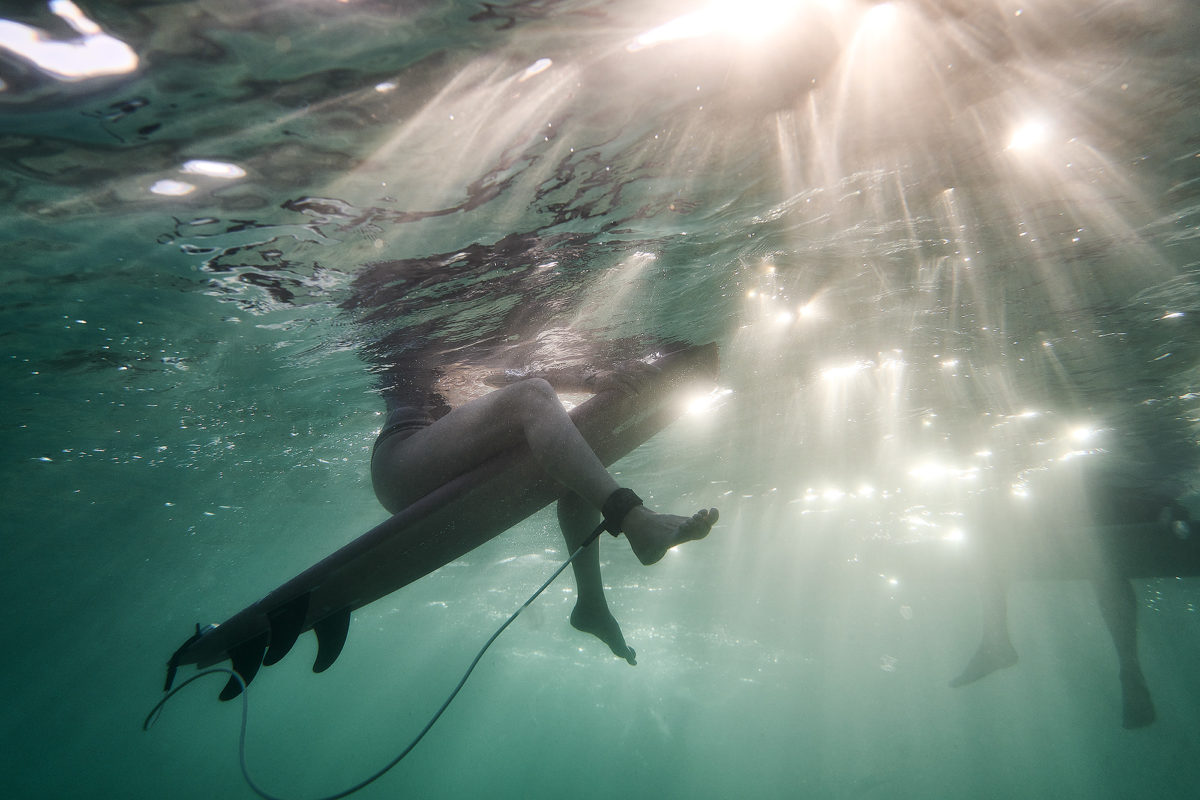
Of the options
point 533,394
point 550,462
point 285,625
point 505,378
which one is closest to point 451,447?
point 533,394

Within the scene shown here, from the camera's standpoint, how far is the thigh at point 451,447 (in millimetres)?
3857

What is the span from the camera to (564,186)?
6.00 m

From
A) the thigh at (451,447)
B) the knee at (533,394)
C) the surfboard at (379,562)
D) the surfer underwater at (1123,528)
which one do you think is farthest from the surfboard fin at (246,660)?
the surfer underwater at (1123,528)

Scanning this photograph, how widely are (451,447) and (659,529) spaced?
214 cm

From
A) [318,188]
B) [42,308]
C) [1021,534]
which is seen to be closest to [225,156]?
[318,188]

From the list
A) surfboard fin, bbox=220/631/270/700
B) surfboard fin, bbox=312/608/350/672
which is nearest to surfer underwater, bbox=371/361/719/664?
surfboard fin, bbox=312/608/350/672

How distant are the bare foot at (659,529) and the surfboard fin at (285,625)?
256 cm

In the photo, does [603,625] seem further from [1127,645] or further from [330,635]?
[1127,645]

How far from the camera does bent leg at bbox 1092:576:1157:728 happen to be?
492 inches

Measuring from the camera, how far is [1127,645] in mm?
13977

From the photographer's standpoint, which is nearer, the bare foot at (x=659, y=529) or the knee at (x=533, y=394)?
the bare foot at (x=659, y=529)

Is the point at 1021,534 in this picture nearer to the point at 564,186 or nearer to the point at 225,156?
the point at 564,186

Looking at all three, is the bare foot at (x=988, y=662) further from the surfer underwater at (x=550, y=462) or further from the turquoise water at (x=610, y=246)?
the surfer underwater at (x=550, y=462)

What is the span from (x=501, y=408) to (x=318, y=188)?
3.82 metres
